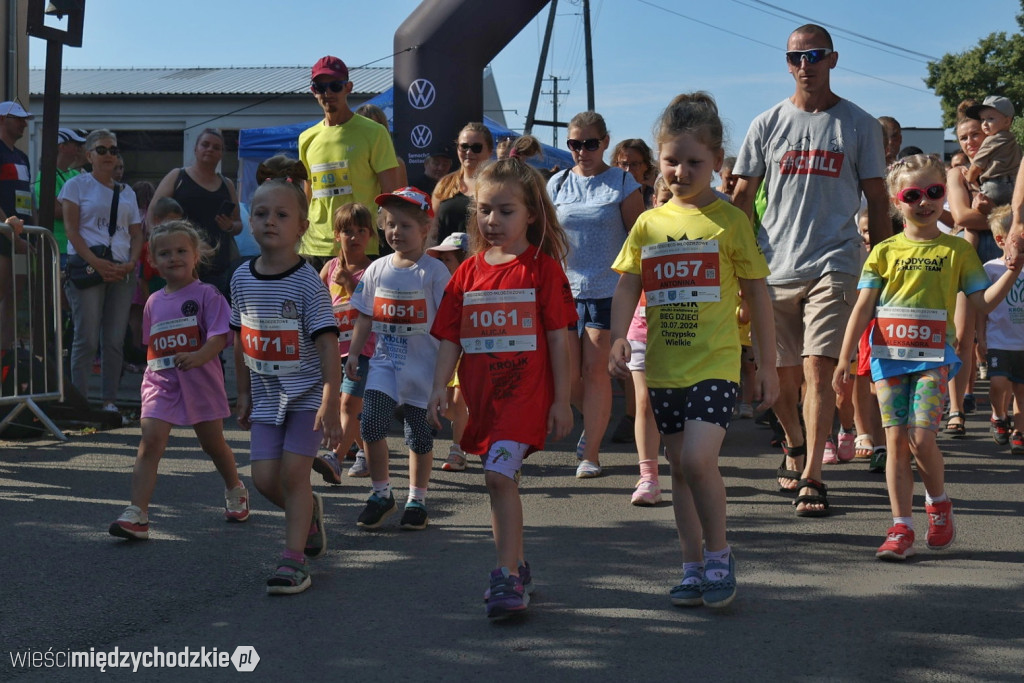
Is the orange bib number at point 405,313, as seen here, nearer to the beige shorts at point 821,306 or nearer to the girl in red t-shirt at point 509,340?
the girl in red t-shirt at point 509,340

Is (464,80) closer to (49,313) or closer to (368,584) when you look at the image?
(49,313)

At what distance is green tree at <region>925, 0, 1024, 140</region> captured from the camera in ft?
173

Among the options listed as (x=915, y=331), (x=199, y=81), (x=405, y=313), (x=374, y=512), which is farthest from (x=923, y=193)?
(x=199, y=81)

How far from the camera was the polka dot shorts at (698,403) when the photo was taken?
180 inches

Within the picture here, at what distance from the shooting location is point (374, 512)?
5988 mm

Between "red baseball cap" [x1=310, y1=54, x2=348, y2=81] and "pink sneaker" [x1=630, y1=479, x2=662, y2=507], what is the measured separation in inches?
138

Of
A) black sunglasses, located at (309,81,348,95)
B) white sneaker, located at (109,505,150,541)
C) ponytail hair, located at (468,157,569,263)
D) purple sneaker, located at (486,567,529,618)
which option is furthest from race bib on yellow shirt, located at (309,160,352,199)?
purple sneaker, located at (486,567,529,618)

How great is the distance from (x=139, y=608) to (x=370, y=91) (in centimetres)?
2764

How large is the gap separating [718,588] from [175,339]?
9.70ft

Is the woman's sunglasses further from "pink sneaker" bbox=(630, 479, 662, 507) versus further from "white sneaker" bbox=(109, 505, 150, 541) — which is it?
"white sneaker" bbox=(109, 505, 150, 541)

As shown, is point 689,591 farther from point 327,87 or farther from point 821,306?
point 327,87

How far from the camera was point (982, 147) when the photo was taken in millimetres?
9812

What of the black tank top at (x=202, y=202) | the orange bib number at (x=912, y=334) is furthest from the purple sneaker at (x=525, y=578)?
the black tank top at (x=202, y=202)

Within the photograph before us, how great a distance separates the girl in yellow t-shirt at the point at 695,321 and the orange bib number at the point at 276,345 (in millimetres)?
1359
